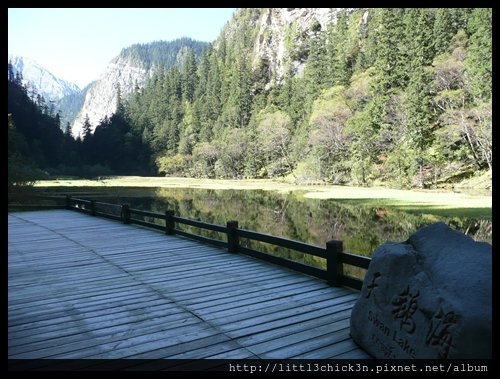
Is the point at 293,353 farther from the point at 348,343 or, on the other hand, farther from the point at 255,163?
the point at 255,163

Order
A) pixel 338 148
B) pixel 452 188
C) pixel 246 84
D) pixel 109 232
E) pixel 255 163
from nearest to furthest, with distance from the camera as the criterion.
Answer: pixel 109 232 → pixel 452 188 → pixel 338 148 → pixel 255 163 → pixel 246 84

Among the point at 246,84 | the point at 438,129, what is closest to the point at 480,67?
the point at 438,129

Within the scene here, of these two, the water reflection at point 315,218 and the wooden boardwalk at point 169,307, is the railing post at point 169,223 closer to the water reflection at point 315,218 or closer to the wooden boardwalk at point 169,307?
the wooden boardwalk at point 169,307

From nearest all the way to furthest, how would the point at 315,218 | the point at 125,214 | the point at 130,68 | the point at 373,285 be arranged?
the point at 373,285, the point at 125,214, the point at 315,218, the point at 130,68

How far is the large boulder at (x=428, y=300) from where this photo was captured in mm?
2291

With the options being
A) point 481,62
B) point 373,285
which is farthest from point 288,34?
point 373,285

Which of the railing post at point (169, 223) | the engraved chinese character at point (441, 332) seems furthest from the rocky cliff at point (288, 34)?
the engraved chinese character at point (441, 332)

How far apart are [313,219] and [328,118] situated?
20.2m

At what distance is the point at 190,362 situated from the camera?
10.1 feet

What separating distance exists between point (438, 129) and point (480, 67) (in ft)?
17.1

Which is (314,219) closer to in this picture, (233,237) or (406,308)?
(233,237)

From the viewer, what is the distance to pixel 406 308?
2.79 meters

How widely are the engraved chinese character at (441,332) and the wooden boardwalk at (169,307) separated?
74 cm
